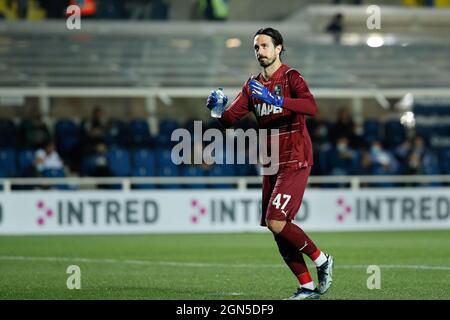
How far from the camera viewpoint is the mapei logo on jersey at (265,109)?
9.53 meters

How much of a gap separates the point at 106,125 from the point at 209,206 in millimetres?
3931

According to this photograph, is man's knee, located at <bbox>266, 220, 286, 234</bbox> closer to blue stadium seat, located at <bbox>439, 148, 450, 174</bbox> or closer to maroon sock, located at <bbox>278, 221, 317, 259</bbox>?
maroon sock, located at <bbox>278, 221, 317, 259</bbox>

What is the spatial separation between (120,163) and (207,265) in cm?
942

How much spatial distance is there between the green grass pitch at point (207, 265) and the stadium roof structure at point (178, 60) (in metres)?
6.15

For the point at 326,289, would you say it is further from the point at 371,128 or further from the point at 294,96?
the point at 371,128

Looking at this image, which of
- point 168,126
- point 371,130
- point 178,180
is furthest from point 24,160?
point 371,130

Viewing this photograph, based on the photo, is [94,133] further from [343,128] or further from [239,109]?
A: [239,109]

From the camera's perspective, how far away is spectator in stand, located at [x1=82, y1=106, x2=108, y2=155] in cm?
2186

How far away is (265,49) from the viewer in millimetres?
9438

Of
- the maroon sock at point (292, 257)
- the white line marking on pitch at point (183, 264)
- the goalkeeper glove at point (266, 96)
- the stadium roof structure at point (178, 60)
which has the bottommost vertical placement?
the white line marking on pitch at point (183, 264)

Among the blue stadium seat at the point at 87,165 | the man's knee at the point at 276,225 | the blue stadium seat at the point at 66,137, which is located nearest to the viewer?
the man's knee at the point at 276,225

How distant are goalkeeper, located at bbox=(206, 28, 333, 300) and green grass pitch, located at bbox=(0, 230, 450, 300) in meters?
0.35

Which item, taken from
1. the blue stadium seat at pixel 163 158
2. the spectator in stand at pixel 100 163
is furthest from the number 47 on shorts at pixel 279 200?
the blue stadium seat at pixel 163 158

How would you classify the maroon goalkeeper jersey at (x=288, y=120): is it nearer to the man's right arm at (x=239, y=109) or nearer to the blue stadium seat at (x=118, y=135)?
the man's right arm at (x=239, y=109)
